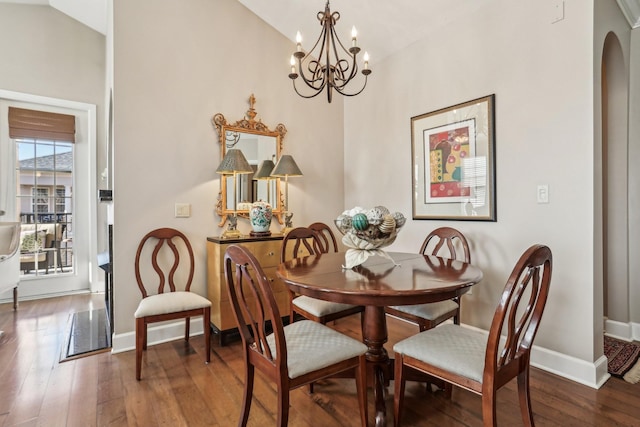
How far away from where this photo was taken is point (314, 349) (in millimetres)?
1436

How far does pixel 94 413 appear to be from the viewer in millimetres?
1716

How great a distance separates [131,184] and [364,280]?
6.81 feet

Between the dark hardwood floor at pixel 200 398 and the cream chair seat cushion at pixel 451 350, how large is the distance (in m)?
0.46

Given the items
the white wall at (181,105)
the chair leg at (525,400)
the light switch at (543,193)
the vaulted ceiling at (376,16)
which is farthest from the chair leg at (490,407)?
the vaulted ceiling at (376,16)

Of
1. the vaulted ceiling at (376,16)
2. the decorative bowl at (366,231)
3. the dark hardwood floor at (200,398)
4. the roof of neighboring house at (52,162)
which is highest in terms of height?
the vaulted ceiling at (376,16)

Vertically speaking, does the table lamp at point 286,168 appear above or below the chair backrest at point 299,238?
above

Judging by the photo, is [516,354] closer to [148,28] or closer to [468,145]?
[468,145]

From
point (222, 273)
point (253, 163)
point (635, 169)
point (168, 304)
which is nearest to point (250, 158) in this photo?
point (253, 163)

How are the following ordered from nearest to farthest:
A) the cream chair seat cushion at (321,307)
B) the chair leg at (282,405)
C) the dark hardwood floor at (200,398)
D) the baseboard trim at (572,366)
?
the chair leg at (282,405)
the dark hardwood floor at (200,398)
the baseboard trim at (572,366)
the cream chair seat cushion at (321,307)

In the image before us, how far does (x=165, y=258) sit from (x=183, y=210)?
431 mm

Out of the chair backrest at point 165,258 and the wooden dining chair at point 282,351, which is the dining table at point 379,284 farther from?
the chair backrest at point 165,258

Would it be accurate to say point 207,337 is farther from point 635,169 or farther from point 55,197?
point 635,169

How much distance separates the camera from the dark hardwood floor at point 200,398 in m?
1.65

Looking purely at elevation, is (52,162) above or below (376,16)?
below
